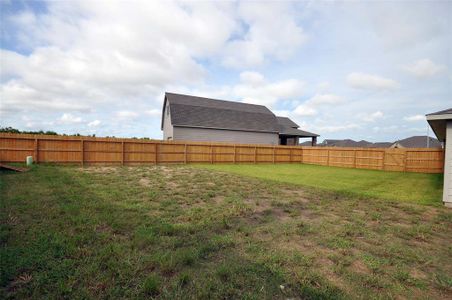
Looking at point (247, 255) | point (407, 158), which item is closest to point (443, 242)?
point (247, 255)

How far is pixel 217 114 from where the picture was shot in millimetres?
24406

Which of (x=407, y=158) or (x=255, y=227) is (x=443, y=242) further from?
(x=407, y=158)

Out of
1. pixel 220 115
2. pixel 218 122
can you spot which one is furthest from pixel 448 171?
pixel 220 115

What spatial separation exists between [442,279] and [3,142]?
17442 millimetres

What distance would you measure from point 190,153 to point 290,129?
16.3 m

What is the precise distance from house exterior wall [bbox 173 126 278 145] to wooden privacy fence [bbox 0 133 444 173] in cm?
374

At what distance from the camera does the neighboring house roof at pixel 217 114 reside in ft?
71.9

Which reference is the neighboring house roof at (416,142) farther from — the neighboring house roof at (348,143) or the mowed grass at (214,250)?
the mowed grass at (214,250)

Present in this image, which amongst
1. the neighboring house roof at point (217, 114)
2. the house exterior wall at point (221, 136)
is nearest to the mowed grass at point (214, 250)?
the house exterior wall at point (221, 136)

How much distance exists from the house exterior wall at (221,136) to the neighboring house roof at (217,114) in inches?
17.5

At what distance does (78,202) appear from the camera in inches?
203

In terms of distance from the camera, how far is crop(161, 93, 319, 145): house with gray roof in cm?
2155

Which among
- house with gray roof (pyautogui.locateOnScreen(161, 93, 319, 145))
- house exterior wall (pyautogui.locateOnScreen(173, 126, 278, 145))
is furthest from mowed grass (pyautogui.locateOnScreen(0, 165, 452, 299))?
house with gray roof (pyautogui.locateOnScreen(161, 93, 319, 145))

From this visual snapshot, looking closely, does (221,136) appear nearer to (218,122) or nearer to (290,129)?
(218,122)
